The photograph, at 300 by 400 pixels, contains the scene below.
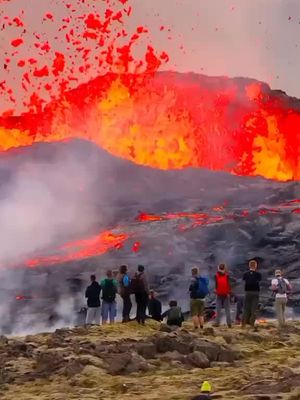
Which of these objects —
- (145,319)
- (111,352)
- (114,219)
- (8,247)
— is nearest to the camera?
(111,352)

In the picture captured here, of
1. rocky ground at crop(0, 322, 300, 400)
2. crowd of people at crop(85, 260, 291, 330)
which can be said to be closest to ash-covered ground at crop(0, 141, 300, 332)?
crowd of people at crop(85, 260, 291, 330)

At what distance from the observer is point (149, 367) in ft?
49.8

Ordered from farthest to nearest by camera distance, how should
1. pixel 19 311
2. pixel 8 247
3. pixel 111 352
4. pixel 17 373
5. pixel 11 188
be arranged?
pixel 11 188 < pixel 8 247 < pixel 19 311 < pixel 111 352 < pixel 17 373

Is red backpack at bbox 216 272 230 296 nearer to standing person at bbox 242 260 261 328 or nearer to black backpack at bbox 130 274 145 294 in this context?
standing person at bbox 242 260 261 328

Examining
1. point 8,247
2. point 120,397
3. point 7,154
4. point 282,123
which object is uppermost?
point 282,123

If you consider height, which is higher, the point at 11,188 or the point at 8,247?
the point at 11,188

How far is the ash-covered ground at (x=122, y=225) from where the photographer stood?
44.9 m

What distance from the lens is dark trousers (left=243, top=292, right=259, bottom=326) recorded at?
22484 mm

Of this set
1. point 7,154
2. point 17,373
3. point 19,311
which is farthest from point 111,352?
point 7,154

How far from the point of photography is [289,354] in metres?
16.8

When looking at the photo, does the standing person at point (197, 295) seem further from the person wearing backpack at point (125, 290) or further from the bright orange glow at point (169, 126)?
the bright orange glow at point (169, 126)

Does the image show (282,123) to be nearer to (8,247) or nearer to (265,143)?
(265,143)

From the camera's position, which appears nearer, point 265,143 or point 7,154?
point 7,154

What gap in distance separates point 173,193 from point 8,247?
2656 cm
